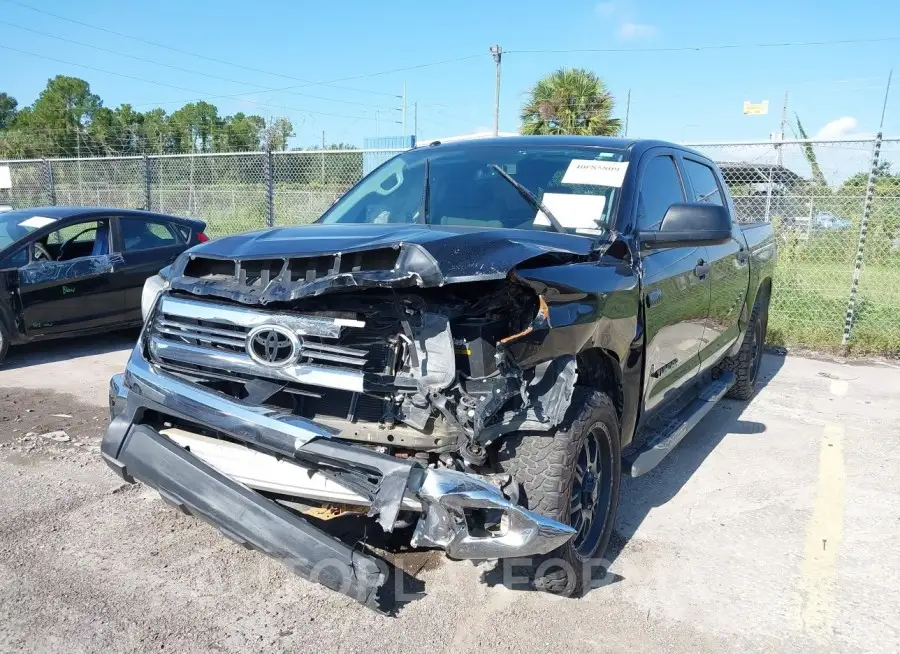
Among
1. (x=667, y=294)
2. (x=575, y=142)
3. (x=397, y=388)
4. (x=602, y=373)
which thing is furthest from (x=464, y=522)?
(x=575, y=142)

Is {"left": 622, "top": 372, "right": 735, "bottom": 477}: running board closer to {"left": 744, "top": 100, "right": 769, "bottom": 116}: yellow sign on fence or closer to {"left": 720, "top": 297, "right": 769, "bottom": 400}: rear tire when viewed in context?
{"left": 720, "top": 297, "right": 769, "bottom": 400}: rear tire

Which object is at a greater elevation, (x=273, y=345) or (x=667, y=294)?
(x=667, y=294)

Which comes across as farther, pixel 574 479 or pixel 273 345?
pixel 574 479

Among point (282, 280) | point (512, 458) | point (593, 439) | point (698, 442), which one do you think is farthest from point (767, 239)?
point (282, 280)

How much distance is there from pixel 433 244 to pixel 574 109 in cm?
1494

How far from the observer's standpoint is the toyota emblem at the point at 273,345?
2.63 metres

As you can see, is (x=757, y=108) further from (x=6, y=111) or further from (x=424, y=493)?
(x=6, y=111)

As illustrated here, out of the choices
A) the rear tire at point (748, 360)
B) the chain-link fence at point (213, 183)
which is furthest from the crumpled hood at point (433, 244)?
the chain-link fence at point (213, 183)

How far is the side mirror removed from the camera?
11.0 feet

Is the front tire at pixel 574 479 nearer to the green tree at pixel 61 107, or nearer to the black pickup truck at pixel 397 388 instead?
the black pickup truck at pixel 397 388

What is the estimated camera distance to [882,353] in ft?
26.8

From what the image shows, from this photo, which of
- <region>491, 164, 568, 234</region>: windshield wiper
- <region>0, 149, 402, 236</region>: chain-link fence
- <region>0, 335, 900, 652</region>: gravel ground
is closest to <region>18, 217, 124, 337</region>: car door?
<region>0, 335, 900, 652</region>: gravel ground

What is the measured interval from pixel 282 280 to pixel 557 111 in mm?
14904

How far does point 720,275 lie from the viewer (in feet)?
15.2
